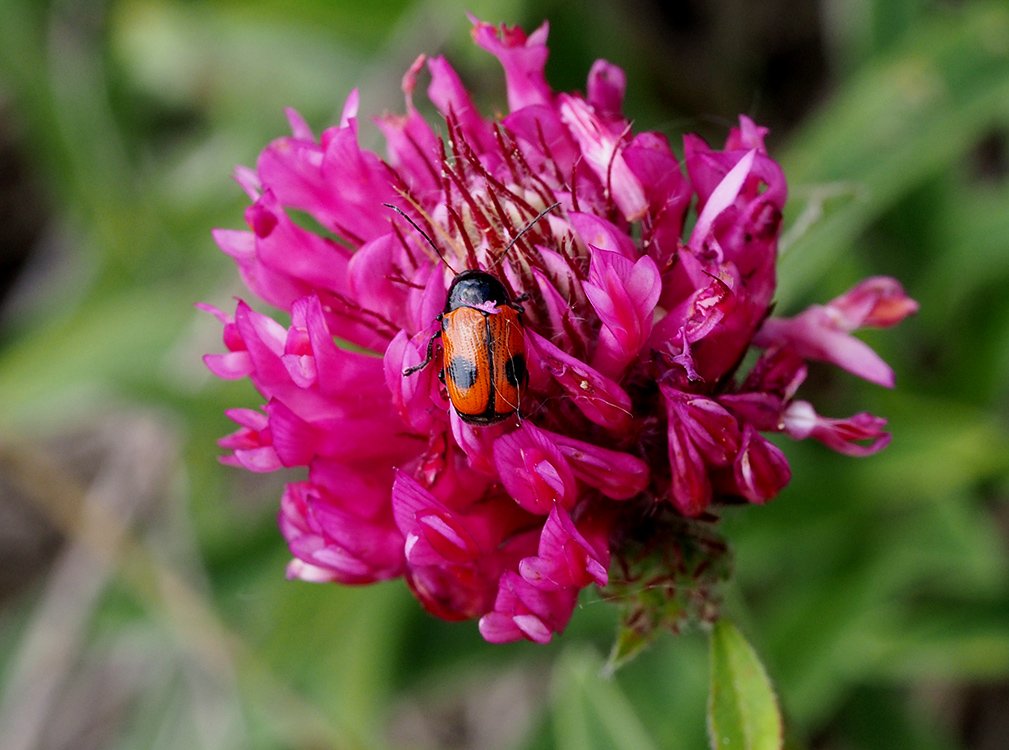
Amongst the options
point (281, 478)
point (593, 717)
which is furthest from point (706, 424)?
Answer: point (281, 478)

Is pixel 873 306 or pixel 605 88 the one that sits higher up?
pixel 605 88

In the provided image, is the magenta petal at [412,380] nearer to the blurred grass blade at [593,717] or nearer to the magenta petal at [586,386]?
the magenta petal at [586,386]

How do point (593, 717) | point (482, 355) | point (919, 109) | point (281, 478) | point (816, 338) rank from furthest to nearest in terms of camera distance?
point (281, 478), point (919, 109), point (593, 717), point (816, 338), point (482, 355)

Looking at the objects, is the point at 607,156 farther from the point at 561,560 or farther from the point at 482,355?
the point at 561,560

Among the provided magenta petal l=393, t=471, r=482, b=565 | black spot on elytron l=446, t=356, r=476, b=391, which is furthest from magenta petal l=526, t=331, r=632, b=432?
magenta petal l=393, t=471, r=482, b=565

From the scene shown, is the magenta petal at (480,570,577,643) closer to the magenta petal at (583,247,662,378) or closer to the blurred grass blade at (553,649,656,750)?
the magenta petal at (583,247,662,378)

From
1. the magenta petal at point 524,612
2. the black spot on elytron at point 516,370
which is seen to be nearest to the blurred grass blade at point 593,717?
the magenta petal at point 524,612

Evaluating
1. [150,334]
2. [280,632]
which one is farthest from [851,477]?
[150,334]
